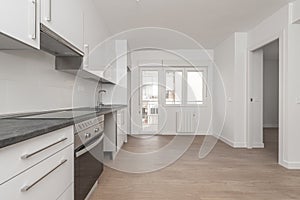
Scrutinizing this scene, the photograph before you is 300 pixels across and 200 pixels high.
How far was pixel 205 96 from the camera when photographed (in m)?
8.09

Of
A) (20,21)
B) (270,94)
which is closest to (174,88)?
(270,94)

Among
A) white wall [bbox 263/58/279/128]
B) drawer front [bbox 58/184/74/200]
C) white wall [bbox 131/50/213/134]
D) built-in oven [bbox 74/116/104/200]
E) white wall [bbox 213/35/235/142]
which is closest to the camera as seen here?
drawer front [bbox 58/184/74/200]

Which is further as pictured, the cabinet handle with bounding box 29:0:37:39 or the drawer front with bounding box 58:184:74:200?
the drawer front with bounding box 58:184:74:200

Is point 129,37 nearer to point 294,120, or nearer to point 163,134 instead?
point 163,134

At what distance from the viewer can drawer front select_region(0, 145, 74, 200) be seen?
1.14 metres

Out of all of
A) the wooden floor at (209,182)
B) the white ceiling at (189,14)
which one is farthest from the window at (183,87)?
the wooden floor at (209,182)

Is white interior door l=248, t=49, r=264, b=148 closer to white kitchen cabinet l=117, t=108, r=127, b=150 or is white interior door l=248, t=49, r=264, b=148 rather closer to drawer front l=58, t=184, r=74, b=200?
white kitchen cabinet l=117, t=108, r=127, b=150

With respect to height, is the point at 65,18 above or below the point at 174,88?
above

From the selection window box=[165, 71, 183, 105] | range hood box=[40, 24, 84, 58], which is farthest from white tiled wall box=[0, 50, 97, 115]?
window box=[165, 71, 183, 105]

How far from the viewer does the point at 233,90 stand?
604 centimetres

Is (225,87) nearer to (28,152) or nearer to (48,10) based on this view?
(48,10)

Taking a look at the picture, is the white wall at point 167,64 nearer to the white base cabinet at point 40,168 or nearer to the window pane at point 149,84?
the window pane at point 149,84

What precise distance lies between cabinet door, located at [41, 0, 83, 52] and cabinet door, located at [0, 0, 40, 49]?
18 cm

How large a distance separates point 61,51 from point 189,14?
2.57m
